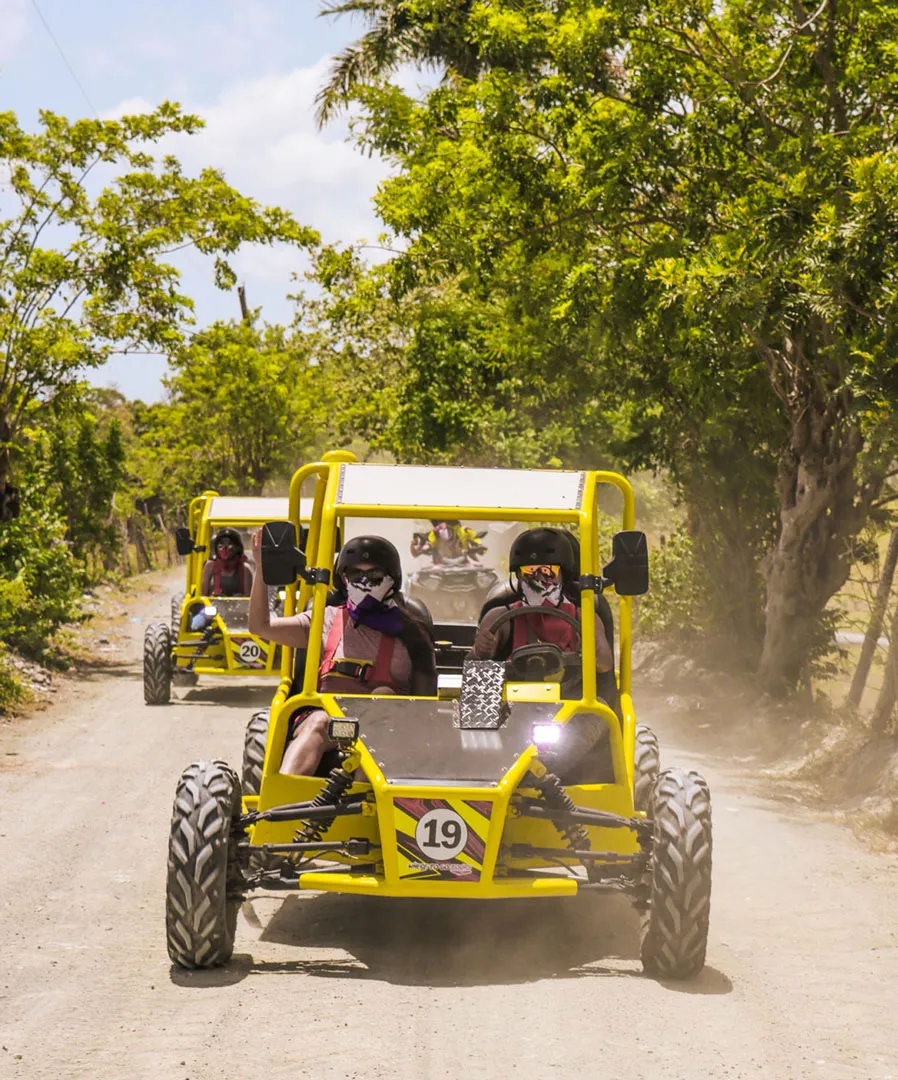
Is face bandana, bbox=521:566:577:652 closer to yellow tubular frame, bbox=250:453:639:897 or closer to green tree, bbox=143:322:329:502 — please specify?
yellow tubular frame, bbox=250:453:639:897

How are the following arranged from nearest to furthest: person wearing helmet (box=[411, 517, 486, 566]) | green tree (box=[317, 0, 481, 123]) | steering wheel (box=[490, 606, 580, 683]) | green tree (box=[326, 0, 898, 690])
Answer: steering wheel (box=[490, 606, 580, 683]) < green tree (box=[326, 0, 898, 690]) < person wearing helmet (box=[411, 517, 486, 566]) < green tree (box=[317, 0, 481, 123])

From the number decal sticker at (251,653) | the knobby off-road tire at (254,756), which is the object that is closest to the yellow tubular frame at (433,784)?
the knobby off-road tire at (254,756)

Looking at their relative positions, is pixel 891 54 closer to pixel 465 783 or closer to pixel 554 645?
pixel 554 645

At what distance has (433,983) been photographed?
6.29 metres

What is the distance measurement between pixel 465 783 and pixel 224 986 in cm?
126

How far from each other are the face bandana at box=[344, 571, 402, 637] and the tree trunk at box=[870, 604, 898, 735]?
20.6ft

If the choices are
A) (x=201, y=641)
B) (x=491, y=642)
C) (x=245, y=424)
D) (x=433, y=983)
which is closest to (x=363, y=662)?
(x=491, y=642)

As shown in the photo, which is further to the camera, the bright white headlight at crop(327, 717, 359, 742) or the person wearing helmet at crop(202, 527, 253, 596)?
the person wearing helmet at crop(202, 527, 253, 596)

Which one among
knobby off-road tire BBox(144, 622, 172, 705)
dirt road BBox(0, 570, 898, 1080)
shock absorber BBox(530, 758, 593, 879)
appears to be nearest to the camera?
dirt road BBox(0, 570, 898, 1080)

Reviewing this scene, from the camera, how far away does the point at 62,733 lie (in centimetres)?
1482

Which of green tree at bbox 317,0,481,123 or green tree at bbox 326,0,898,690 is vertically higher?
green tree at bbox 317,0,481,123

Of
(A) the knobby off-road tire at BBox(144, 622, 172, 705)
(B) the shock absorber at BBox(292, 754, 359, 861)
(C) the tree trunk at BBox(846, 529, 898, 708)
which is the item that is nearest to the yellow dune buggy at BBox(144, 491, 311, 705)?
(A) the knobby off-road tire at BBox(144, 622, 172, 705)

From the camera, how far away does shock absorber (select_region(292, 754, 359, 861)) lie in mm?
6465


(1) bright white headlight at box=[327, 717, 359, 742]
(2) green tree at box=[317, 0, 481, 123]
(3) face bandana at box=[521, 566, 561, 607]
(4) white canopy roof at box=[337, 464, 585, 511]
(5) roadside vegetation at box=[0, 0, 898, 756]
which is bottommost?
(1) bright white headlight at box=[327, 717, 359, 742]
